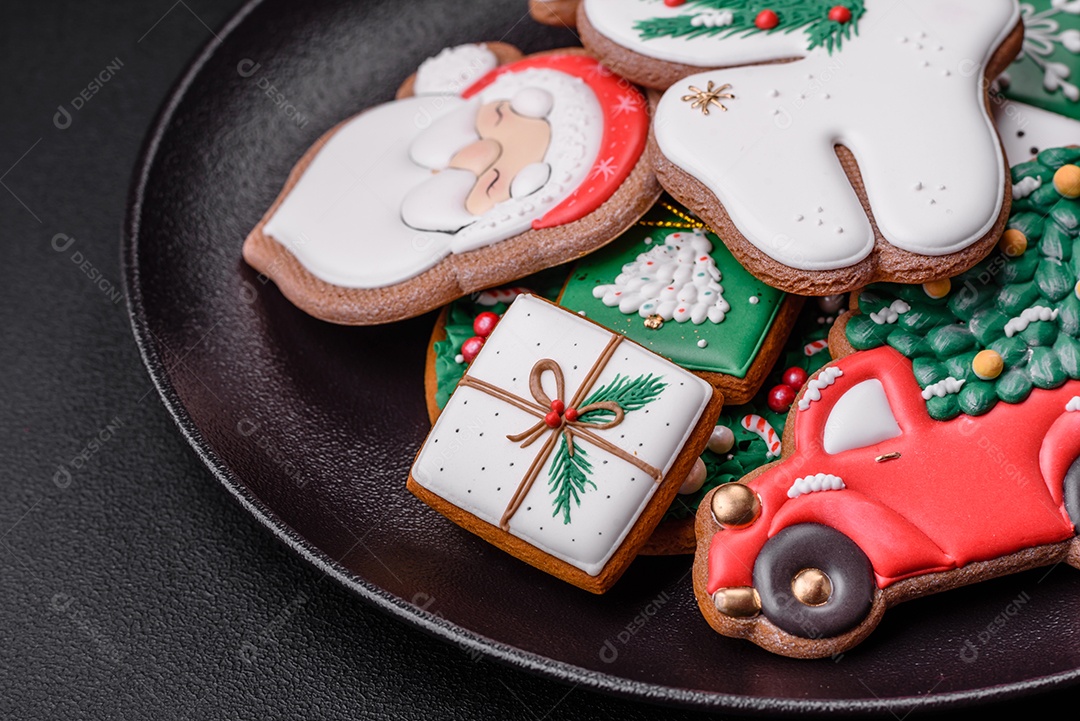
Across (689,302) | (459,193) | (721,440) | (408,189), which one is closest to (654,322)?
(689,302)

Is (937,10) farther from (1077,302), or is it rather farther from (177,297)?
(177,297)

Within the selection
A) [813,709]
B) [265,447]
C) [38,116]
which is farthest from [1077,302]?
[38,116]

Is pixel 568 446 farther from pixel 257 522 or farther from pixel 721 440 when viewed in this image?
pixel 257 522

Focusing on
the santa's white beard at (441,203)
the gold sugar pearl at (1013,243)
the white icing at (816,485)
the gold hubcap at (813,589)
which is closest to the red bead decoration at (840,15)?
the gold sugar pearl at (1013,243)

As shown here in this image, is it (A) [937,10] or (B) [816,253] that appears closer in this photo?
(B) [816,253]

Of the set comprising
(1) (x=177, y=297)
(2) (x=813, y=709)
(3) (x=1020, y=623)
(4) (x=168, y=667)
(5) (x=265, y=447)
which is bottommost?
(3) (x=1020, y=623)

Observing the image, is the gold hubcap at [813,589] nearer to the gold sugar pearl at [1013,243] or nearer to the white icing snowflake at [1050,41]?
the gold sugar pearl at [1013,243]
